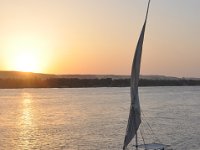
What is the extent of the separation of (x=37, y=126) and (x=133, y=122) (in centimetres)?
4513

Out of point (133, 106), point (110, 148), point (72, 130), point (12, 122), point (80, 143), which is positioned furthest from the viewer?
point (12, 122)

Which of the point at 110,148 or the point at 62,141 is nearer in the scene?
the point at 110,148

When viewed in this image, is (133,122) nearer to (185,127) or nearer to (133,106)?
(133,106)

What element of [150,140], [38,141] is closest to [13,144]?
[38,141]

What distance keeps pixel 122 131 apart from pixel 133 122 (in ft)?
104

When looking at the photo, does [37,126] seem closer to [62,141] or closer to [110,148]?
[62,141]

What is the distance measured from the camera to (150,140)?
Answer: 52.2 meters

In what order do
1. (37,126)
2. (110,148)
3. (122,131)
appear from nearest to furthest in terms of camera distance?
(110,148) → (122,131) → (37,126)

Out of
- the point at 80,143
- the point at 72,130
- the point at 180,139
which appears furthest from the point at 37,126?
the point at 180,139

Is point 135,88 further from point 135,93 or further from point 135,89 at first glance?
point 135,93

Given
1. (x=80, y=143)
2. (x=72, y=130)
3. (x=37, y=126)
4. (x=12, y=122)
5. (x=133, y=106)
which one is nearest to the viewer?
(x=133, y=106)

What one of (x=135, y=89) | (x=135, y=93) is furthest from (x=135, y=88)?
(x=135, y=93)

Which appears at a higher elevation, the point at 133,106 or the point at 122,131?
the point at 133,106

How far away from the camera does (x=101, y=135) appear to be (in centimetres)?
5591
